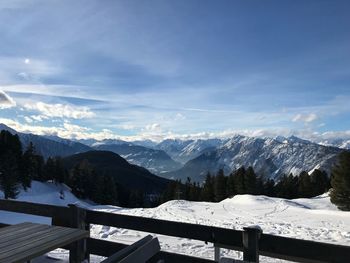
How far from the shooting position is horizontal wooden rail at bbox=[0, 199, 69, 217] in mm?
6148

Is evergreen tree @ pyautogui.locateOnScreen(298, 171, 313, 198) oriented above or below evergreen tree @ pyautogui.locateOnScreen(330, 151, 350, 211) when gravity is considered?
below

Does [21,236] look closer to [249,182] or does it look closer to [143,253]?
[143,253]

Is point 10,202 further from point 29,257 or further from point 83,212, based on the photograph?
point 29,257

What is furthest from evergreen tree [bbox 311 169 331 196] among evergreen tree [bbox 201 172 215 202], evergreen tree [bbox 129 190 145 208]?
evergreen tree [bbox 129 190 145 208]

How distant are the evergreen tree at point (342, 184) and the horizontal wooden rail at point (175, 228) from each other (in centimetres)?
3246

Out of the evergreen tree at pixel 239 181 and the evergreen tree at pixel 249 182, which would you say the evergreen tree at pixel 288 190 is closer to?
the evergreen tree at pixel 249 182

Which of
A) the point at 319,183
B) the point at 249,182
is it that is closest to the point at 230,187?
the point at 249,182

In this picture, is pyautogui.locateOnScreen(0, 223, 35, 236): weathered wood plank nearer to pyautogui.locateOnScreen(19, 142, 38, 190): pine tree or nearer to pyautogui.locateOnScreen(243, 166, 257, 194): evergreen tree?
pyautogui.locateOnScreen(243, 166, 257, 194): evergreen tree

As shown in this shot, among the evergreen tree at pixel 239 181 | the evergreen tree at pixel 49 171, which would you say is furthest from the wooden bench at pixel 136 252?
the evergreen tree at pixel 49 171

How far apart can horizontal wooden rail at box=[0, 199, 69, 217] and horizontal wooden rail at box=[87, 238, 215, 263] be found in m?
0.68

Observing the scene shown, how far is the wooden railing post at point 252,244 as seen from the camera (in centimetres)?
461

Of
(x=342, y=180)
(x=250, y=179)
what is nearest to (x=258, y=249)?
(x=342, y=180)

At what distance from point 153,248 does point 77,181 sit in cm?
8205

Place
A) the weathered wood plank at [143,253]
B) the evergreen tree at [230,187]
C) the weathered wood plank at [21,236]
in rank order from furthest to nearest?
the evergreen tree at [230,187]
the weathered wood plank at [21,236]
the weathered wood plank at [143,253]
